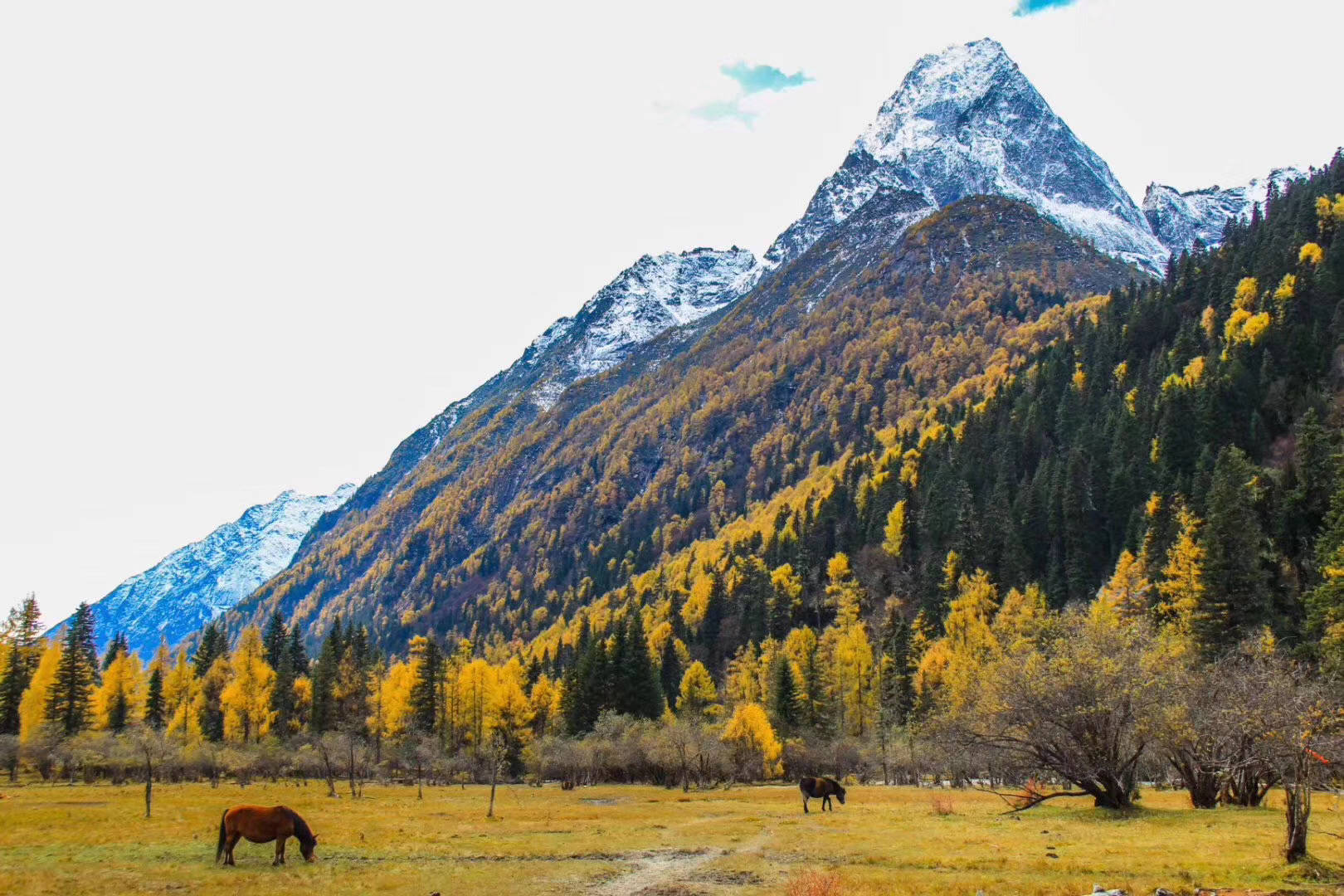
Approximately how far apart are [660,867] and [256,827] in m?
13.8

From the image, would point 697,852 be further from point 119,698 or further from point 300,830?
point 119,698

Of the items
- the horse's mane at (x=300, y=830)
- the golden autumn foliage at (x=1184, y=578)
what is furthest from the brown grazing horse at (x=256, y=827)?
the golden autumn foliage at (x=1184, y=578)

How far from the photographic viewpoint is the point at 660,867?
92.4ft

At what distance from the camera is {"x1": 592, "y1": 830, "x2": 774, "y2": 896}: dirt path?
24.1 meters

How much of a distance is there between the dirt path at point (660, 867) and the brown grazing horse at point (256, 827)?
452 inches

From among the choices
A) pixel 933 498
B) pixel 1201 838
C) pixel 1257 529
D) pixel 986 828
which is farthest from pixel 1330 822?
pixel 933 498

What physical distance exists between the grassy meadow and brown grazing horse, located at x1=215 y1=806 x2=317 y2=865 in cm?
80

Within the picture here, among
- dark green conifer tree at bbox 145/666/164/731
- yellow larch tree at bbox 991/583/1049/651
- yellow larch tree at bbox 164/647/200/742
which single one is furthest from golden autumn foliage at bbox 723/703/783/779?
dark green conifer tree at bbox 145/666/164/731

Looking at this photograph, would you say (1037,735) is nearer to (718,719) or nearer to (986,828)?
(986,828)

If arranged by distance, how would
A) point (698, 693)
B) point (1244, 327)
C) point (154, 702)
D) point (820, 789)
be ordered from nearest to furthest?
point (820, 789) < point (1244, 327) < point (154, 702) < point (698, 693)

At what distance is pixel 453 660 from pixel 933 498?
78574mm

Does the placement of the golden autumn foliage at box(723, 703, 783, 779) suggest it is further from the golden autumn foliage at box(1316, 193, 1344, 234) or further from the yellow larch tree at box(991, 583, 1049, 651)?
the golden autumn foliage at box(1316, 193, 1344, 234)

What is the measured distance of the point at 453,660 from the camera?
412ft

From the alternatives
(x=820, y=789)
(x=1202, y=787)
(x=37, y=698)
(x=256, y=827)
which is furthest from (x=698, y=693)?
(x=256, y=827)
